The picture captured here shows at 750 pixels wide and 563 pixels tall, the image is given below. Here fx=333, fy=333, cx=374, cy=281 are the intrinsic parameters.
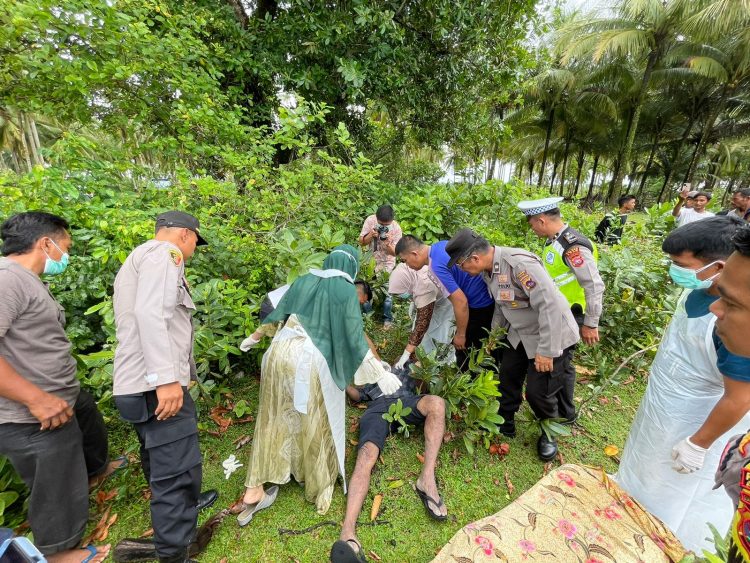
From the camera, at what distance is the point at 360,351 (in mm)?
2158

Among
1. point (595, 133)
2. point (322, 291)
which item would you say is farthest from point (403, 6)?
point (595, 133)

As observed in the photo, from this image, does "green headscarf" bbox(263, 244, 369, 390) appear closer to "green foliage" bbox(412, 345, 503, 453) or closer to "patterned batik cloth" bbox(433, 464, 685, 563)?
"green foliage" bbox(412, 345, 503, 453)

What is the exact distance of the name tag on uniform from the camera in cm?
249

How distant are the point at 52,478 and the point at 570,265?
374 centimetres

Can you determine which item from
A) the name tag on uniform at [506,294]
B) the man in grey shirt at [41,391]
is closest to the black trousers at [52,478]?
the man in grey shirt at [41,391]

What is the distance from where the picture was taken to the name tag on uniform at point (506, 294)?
98.0 inches

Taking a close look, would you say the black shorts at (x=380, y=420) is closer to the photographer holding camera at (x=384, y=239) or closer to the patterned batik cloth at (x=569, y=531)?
the patterned batik cloth at (x=569, y=531)

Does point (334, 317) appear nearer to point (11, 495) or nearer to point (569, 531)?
point (569, 531)

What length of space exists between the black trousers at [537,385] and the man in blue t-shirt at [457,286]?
1.17 feet

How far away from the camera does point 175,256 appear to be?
6.20 ft

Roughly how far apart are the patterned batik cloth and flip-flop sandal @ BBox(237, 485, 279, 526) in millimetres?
1237

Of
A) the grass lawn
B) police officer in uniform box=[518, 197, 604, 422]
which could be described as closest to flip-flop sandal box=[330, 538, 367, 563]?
the grass lawn

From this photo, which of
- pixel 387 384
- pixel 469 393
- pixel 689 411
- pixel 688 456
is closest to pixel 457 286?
pixel 469 393

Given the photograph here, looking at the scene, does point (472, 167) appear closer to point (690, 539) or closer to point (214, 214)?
point (214, 214)
